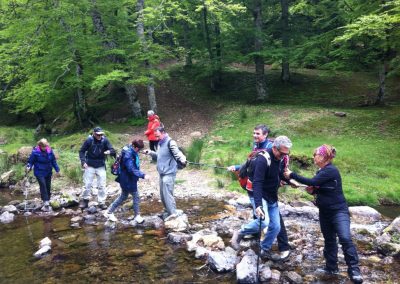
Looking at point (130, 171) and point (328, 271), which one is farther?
point (130, 171)

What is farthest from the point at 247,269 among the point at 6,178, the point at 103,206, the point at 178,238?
the point at 6,178

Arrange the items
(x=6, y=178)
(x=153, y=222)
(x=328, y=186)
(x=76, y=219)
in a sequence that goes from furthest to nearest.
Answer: (x=6, y=178)
(x=76, y=219)
(x=153, y=222)
(x=328, y=186)

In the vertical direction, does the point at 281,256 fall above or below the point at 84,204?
below

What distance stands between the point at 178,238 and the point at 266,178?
2510 mm

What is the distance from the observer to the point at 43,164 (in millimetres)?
10594

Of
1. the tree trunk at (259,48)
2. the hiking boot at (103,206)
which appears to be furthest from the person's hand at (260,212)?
the tree trunk at (259,48)

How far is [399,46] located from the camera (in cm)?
1806

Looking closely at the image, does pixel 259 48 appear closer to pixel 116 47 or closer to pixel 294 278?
pixel 116 47

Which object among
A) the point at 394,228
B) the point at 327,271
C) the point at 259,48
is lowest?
the point at 394,228

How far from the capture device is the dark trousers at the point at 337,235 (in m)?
5.79

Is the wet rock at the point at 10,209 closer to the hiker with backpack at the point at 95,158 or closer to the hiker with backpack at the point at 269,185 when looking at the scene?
the hiker with backpack at the point at 95,158

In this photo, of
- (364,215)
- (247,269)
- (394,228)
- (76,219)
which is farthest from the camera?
(364,215)

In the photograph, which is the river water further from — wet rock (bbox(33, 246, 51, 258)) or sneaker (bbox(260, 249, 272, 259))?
sneaker (bbox(260, 249, 272, 259))

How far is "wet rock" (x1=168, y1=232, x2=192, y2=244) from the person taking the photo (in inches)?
303
